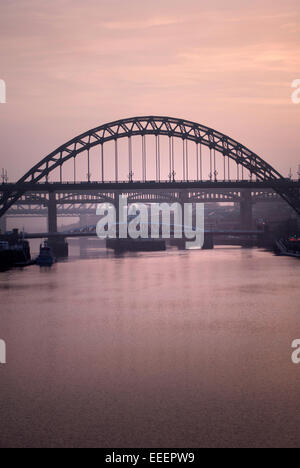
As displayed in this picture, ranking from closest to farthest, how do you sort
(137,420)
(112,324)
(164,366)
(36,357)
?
(137,420)
(164,366)
(36,357)
(112,324)

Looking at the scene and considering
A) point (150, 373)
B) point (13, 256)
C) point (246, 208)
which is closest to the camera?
point (150, 373)

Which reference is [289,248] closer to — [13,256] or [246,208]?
[13,256]

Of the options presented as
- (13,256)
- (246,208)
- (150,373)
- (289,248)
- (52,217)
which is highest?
(246,208)

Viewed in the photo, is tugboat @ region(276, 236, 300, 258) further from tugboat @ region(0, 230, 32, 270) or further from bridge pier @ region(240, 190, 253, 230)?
bridge pier @ region(240, 190, 253, 230)

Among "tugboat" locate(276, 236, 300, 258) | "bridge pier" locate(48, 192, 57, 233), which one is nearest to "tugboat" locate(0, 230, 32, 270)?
"tugboat" locate(276, 236, 300, 258)

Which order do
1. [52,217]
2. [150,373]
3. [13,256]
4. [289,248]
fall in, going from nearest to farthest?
1. [150,373]
2. [13,256]
3. [289,248]
4. [52,217]

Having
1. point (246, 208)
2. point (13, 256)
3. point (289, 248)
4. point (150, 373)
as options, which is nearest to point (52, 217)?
point (246, 208)

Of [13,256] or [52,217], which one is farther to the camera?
[52,217]

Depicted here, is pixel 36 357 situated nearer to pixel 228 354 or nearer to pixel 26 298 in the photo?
pixel 228 354
